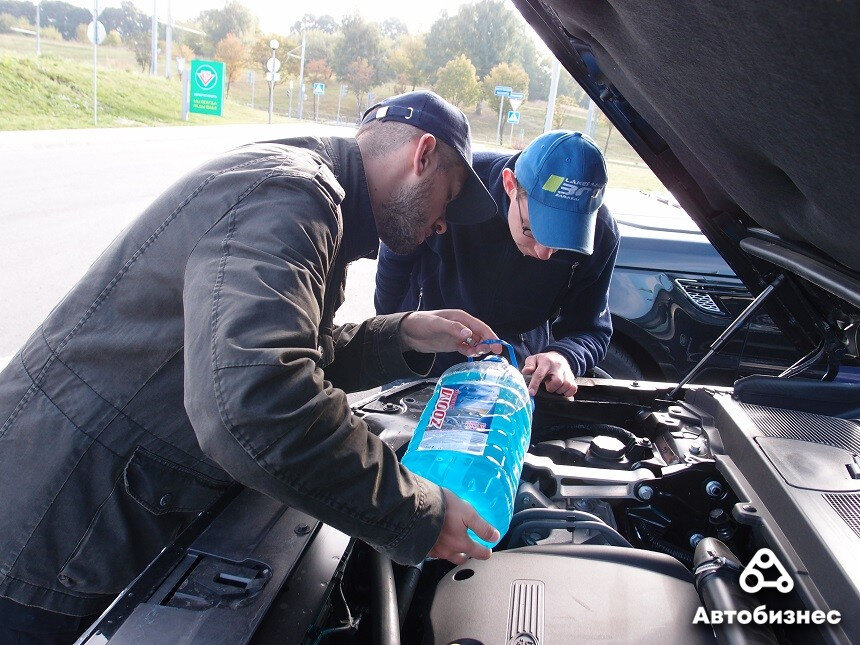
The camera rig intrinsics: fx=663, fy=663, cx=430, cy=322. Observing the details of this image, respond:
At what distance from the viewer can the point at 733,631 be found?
1.16 metres

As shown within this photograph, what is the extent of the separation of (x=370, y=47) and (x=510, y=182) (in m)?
48.2

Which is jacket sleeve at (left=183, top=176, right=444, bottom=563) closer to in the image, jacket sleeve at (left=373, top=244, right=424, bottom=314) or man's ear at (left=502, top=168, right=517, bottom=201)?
man's ear at (left=502, top=168, right=517, bottom=201)

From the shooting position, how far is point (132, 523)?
1.38 metres

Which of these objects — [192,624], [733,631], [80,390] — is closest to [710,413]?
[733,631]

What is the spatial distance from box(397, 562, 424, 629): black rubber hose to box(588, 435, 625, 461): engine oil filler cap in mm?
674

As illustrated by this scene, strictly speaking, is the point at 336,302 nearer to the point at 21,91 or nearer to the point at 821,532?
the point at 821,532

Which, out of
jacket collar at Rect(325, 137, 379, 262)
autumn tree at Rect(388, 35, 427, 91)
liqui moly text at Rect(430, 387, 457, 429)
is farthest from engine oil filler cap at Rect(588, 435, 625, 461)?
autumn tree at Rect(388, 35, 427, 91)

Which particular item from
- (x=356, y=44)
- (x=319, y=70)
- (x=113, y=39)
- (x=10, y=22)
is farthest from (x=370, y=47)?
(x=10, y=22)

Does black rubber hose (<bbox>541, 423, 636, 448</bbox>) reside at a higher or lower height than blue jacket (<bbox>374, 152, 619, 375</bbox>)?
lower

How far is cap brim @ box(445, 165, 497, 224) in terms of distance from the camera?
1648 millimetres

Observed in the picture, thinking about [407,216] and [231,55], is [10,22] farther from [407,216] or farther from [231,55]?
[407,216]

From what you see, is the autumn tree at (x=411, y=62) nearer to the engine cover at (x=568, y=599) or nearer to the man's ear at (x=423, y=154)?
the man's ear at (x=423, y=154)

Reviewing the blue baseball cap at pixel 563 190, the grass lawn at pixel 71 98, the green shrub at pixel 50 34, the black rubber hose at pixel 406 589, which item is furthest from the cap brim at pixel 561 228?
the green shrub at pixel 50 34

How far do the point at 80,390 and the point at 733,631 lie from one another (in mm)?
1287
